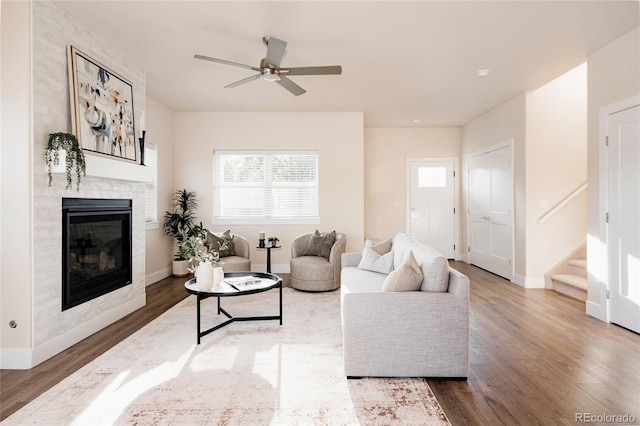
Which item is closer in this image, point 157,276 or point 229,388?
point 229,388

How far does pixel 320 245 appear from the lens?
514 centimetres

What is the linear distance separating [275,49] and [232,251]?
3.25 metres

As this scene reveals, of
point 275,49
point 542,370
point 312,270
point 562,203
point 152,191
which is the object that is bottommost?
point 542,370

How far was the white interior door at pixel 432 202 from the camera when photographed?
23.8 ft

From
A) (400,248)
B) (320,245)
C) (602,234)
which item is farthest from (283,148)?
(602,234)

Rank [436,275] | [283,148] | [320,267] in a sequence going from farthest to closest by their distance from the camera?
[283,148] → [320,267] → [436,275]

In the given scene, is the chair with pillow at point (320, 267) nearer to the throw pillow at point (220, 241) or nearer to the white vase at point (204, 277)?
the throw pillow at point (220, 241)

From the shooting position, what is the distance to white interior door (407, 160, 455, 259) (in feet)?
23.8

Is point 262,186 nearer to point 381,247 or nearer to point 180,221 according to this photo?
point 180,221

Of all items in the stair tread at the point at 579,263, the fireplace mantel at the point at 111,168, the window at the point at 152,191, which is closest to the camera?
the fireplace mantel at the point at 111,168

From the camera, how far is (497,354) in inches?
107

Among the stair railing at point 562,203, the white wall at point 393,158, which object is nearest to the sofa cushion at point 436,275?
the stair railing at point 562,203

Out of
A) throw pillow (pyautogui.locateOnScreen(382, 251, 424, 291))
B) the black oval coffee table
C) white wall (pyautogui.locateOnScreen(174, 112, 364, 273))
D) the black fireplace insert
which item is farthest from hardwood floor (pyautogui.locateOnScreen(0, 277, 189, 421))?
throw pillow (pyautogui.locateOnScreen(382, 251, 424, 291))

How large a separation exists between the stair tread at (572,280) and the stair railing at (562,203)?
827mm
